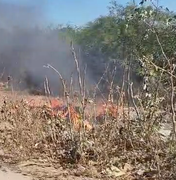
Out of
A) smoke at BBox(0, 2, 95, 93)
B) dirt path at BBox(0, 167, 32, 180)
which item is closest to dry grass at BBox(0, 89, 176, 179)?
dirt path at BBox(0, 167, 32, 180)

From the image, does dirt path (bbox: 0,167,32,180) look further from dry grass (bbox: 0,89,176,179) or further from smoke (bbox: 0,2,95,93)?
smoke (bbox: 0,2,95,93)

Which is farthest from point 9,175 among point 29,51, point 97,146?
point 29,51

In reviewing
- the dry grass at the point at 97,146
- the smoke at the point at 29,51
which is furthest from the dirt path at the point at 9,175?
the smoke at the point at 29,51

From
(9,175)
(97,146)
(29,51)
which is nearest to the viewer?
(9,175)

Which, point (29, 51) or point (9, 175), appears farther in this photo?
point (29, 51)

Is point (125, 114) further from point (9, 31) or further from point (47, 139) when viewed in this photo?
point (9, 31)

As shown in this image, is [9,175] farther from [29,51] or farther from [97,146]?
Result: [29,51]

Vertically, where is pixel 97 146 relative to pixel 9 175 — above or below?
above

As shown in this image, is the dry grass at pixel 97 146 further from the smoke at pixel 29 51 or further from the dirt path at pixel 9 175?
the smoke at pixel 29 51

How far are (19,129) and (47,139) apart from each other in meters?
0.46

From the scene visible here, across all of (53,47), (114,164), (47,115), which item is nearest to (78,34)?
(53,47)

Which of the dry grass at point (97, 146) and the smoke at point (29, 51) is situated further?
the smoke at point (29, 51)

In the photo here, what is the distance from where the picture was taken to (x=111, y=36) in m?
19.3

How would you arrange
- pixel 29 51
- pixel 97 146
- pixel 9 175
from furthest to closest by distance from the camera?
pixel 29 51, pixel 97 146, pixel 9 175
